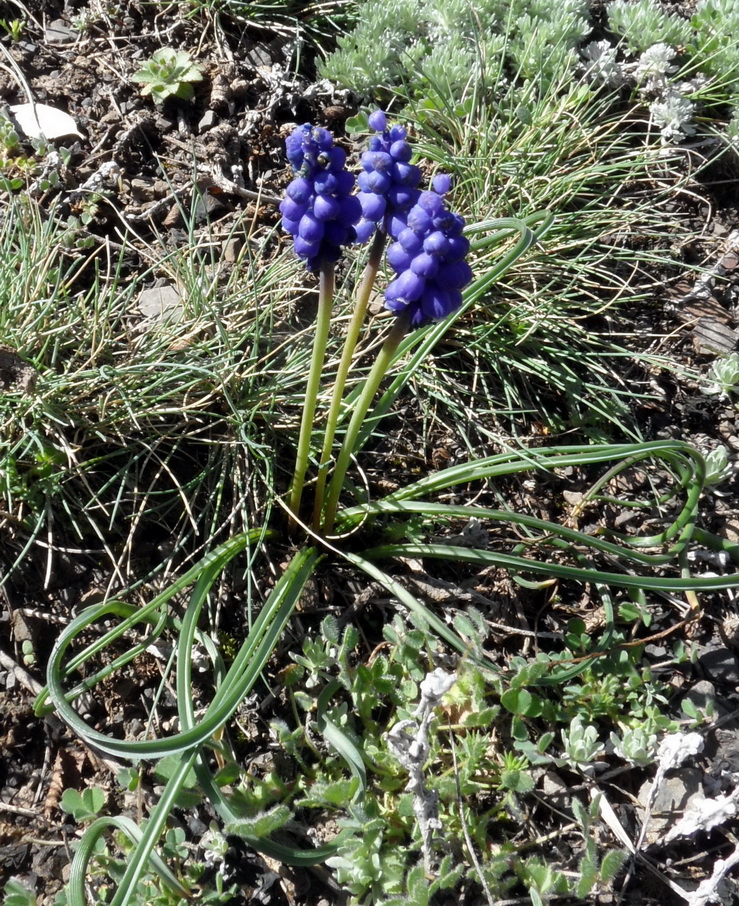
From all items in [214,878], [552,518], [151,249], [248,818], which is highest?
[151,249]

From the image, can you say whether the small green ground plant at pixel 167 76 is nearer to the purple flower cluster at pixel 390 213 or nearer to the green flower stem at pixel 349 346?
the green flower stem at pixel 349 346

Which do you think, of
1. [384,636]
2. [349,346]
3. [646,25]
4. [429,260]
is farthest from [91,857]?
[646,25]

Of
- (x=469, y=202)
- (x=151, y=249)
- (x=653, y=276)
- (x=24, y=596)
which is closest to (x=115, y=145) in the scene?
(x=151, y=249)

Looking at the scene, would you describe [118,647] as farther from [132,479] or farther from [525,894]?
[525,894]

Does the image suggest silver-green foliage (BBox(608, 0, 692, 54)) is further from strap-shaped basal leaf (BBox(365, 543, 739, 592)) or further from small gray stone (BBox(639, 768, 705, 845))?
small gray stone (BBox(639, 768, 705, 845))

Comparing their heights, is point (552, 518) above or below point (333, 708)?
above

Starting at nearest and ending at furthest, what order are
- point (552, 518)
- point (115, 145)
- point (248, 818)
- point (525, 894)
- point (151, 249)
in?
point (248, 818), point (525, 894), point (552, 518), point (151, 249), point (115, 145)

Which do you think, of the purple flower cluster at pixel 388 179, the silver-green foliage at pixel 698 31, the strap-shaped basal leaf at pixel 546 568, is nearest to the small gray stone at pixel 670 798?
the strap-shaped basal leaf at pixel 546 568

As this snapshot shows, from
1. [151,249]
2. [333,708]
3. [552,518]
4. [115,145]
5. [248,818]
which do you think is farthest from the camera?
[115,145]

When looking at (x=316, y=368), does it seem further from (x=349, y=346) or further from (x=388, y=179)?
(x=388, y=179)
